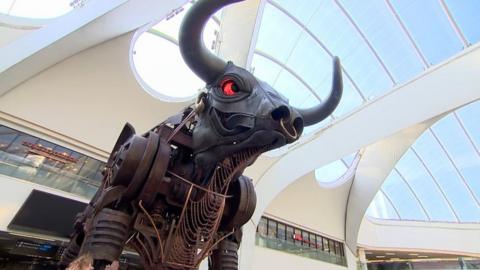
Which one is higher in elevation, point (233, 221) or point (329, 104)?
point (329, 104)

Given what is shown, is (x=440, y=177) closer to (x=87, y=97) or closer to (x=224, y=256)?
(x=87, y=97)

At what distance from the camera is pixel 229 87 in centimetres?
212

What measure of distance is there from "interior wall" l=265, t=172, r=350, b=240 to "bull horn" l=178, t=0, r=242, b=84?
1154 centimetres

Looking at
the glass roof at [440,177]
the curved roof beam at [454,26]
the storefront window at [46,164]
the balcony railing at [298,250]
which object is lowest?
the balcony railing at [298,250]

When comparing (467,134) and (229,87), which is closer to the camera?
(229,87)

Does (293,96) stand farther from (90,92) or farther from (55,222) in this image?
(55,222)

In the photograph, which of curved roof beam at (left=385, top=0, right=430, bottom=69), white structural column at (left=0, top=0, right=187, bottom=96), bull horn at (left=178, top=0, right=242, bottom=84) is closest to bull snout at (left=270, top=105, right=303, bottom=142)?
bull horn at (left=178, top=0, right=242, bottom=84)

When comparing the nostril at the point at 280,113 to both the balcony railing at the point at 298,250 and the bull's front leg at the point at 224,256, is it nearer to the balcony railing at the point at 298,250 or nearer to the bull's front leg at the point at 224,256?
the bull's front leg at the point at 224,256

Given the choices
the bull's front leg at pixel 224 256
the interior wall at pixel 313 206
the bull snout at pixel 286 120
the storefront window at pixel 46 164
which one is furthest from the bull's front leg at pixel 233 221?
the interior wall at pixel 313 206

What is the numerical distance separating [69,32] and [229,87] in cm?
665

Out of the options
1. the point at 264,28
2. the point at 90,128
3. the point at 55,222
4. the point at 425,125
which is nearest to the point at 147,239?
the point at 55,222

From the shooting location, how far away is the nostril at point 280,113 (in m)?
1.85

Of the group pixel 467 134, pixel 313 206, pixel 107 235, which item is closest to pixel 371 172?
pixel 313 206

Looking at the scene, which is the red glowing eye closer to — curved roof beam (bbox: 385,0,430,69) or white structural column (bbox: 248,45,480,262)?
white structural column (bbox: 248,45,480,262)
